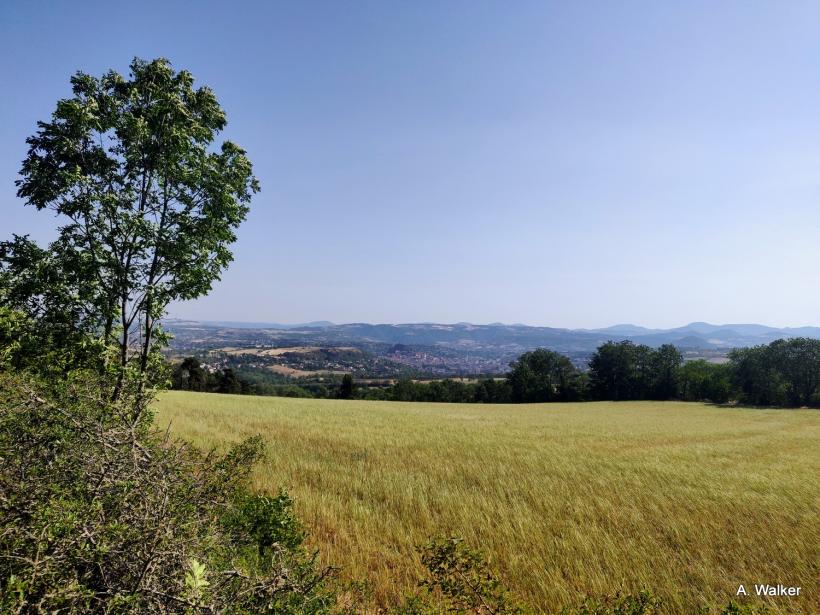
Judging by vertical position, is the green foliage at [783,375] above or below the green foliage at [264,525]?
below

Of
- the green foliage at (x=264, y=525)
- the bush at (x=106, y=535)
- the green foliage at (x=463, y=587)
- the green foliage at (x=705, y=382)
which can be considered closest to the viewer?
the bush at (x=106, y=535)

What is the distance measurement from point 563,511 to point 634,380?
86.9m

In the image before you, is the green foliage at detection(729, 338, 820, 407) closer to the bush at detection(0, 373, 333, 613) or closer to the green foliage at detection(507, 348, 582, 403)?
the green foliage at detection(507, 348, 582, 403)

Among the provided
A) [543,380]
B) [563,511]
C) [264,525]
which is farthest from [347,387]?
[264,525]

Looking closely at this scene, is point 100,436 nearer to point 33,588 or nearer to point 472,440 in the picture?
point 33,588

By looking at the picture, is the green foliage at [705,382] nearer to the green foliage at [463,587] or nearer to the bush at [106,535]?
the green foliage at [463,587]

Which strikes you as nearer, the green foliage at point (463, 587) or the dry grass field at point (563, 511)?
the green foliage at point (463, 587)

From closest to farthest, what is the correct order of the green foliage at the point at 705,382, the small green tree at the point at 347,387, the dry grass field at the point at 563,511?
the dry grass field at the point at 563,511 → the green foliage at the point at 705,382 → the small green tree at the point at 347,387

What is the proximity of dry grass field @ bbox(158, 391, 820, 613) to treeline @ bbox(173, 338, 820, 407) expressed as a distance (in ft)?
211

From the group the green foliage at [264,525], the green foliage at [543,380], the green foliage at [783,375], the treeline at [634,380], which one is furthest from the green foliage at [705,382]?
Result: the green foliage at [264,525]

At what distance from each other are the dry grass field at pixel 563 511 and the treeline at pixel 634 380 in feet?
211

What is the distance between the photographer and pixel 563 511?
30.4 feet

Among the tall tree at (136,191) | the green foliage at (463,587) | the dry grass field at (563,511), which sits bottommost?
the dry grass field at (563,511)

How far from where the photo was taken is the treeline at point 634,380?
64062 mm
